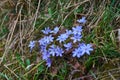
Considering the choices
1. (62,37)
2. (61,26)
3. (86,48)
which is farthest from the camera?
(61,26)

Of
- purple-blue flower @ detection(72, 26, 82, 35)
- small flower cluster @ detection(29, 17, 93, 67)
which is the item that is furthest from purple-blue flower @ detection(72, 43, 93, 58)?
purple-blue flower @ detection(72, 26, 82, 35)

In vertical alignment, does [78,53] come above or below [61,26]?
below

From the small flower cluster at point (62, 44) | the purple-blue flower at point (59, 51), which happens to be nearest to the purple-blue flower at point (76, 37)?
the small flower cluster at point (62, 44)

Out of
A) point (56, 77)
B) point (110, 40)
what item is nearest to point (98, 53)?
point (110, 40)

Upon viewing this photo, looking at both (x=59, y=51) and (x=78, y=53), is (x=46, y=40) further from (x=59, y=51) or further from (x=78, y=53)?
(x=78, y=53)

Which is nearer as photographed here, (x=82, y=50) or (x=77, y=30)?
(x=82, y=50)

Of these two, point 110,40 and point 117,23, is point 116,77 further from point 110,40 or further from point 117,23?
point 117,23

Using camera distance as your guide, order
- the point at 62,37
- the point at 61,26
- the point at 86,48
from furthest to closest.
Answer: the point at 61,26, the point at 62,37, the point at 86,48

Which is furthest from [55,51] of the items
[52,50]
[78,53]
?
[78,53]
